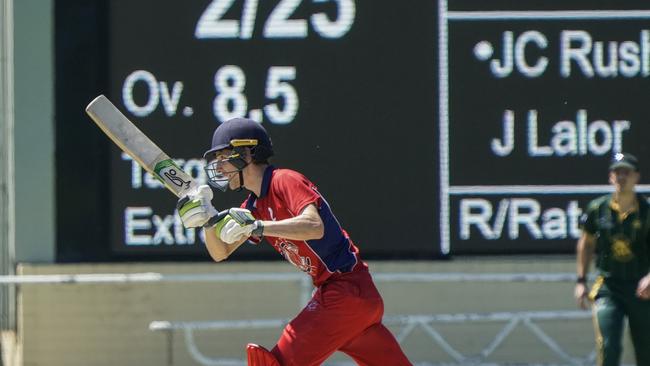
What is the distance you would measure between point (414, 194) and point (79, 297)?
2.36 m

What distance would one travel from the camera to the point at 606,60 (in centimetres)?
973

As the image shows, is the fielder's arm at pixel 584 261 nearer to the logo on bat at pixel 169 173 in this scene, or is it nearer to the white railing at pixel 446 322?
the white railing at pixel 446 322

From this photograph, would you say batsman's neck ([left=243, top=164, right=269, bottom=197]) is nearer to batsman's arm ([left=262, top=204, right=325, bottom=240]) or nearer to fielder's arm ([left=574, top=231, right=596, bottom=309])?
batsman's arm ([left=262, top=204, right=325, bottom=240])

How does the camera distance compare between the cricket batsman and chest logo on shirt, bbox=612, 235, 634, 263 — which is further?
chest logo on shirt, bbox=612, 235, 634, 263

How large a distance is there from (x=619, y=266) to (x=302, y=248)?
220 cm

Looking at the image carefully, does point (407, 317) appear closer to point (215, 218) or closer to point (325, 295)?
point (325, 295)

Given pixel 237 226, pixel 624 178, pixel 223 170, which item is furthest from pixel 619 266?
pixel 237 226

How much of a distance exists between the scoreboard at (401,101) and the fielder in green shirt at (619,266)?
144 centimetres

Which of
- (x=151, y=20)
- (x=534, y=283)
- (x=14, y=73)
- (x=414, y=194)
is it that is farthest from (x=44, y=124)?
(x=534, y=283)

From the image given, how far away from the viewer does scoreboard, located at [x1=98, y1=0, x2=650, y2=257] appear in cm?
966

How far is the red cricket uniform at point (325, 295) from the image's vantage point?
6637 millimetres

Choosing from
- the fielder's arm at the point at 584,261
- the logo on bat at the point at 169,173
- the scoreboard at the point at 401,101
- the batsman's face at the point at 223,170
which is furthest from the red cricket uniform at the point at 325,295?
the scoreboard at the point at 401,101

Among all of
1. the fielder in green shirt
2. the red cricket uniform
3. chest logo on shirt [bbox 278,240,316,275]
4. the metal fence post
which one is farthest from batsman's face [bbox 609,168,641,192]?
the metal fence post

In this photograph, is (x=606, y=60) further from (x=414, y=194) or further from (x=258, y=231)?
(x=258, y=231)
